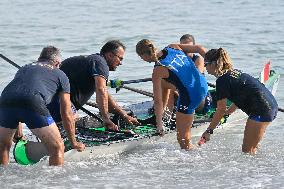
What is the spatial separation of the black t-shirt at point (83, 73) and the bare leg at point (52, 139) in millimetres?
1612

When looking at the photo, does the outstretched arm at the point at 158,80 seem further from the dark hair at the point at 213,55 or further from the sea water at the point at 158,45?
the sea water at the point at 158,45

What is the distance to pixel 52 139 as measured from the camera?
9656 mm

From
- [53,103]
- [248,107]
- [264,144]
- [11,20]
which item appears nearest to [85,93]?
[53,103]

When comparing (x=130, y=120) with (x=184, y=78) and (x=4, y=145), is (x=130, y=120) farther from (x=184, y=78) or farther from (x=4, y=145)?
(x=4, y=145)

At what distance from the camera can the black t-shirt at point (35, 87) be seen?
31.0ft

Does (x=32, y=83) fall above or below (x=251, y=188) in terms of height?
above

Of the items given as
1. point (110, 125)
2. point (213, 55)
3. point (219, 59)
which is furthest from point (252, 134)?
point (110, 125)

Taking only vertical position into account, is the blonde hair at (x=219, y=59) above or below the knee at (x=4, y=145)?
above

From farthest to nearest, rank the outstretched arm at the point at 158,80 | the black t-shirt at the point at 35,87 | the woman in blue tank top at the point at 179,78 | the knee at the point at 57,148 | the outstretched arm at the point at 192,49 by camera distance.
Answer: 1. the outstretched arm at the point at 192,49
2. the outstretched arm at the point at 158,80
3. the woman in blue tank top at the point at 179,78
4. the knee at the point at 57,148
5. the black t-shirt at the point at 35,87

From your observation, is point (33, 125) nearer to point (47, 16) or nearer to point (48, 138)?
point (48, 138)

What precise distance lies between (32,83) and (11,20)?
26.3 m

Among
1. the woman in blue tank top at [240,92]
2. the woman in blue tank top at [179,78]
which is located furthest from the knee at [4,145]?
the woman in blue tank top at [240,92]

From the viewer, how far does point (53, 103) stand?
34.4 ft

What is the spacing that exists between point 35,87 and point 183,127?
2.77 meters
